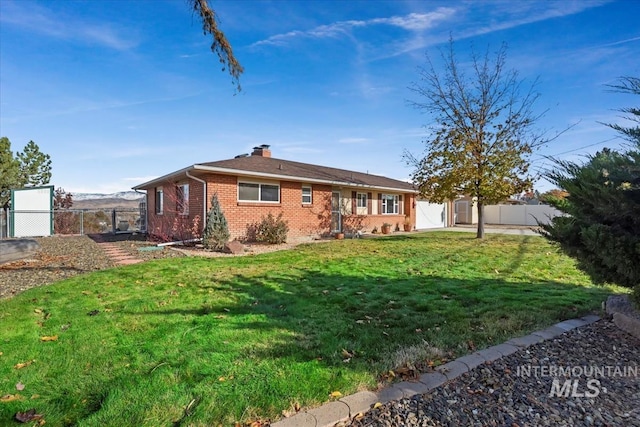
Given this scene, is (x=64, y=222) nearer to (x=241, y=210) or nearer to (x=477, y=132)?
(x=241, y=210)

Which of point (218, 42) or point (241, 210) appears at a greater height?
point (218, 42)

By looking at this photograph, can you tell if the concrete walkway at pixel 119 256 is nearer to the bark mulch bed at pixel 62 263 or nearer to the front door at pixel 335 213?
the bark mulch bed at pixel 62 263

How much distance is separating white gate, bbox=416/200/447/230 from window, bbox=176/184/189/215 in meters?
16.0

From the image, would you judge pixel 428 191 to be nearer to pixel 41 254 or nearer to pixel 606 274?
pixel 606 274

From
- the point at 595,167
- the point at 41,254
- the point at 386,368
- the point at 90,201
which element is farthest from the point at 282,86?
the point at 90,201

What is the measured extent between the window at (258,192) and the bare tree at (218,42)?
23.8ft

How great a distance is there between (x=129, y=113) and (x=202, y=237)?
Result: 5.27 meters

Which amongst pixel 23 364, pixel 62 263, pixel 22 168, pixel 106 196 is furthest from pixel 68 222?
pixel 23 364

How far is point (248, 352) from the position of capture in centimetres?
313

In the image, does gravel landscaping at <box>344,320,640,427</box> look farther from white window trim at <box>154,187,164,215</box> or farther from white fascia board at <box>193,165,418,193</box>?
white window trim at <box>154,187,164,215</box>

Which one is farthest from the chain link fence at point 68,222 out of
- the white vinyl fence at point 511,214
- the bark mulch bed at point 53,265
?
the white vinyl fence at point 511,214

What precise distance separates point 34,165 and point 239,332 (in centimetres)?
2572

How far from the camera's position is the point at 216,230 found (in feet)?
37.1

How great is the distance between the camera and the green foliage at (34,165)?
21.5m
